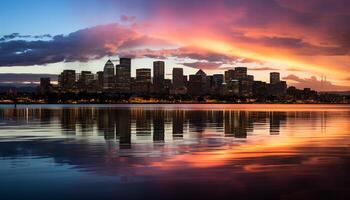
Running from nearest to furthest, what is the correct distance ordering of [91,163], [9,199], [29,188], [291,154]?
[9,199]
[29,188]
[91,163]
[291,154]

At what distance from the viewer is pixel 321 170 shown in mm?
16953

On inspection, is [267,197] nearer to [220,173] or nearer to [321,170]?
[220,173]

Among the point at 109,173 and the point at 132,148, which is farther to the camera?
the point at 132,148

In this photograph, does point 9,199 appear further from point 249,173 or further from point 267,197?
point 249,173

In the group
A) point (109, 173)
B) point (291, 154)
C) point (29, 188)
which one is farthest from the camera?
point (291, 154)

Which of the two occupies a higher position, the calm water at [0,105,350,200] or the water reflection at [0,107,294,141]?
the water reflection at [0,107,294,141]

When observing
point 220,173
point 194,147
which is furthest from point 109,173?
point 194,147

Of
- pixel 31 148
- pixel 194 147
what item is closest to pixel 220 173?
pixel 194 147

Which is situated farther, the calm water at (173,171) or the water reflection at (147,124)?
the water reflection at (147,124)

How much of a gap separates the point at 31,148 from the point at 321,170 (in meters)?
14.6

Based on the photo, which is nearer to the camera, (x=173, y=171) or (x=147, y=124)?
(x=173, y=171)

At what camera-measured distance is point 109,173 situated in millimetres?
15984

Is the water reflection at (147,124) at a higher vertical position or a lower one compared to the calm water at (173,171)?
higher

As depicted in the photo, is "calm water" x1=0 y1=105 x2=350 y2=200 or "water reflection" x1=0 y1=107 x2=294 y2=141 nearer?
"calm water" x1=0 y1=105 x2=350 y2=200
